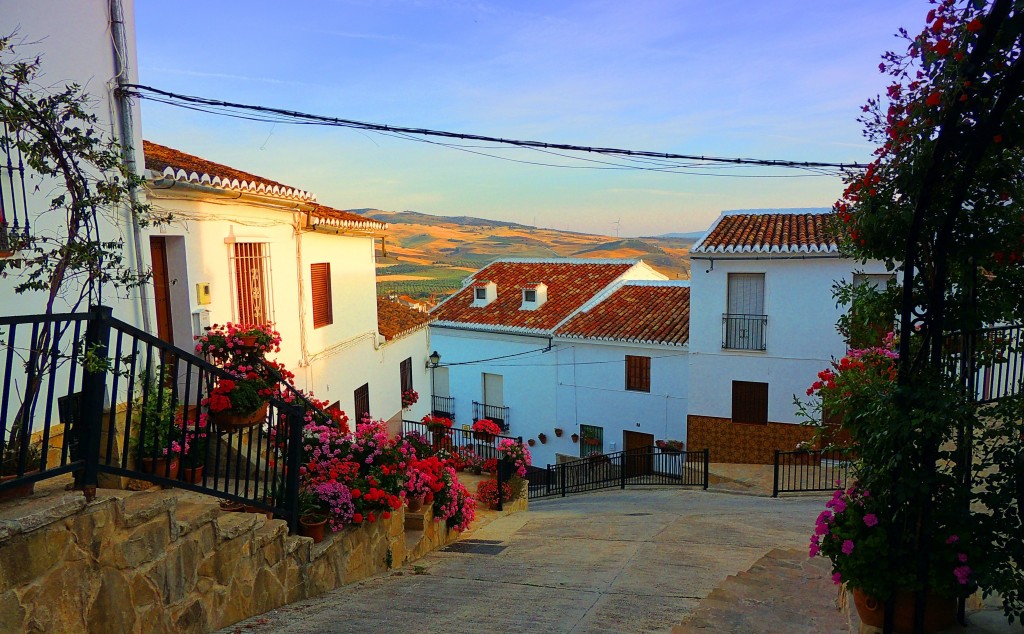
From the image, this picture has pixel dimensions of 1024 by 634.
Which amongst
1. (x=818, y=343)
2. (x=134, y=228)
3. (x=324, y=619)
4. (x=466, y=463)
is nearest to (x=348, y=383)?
(x=466, y=463)

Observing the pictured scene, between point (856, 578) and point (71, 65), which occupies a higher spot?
point (71, 65)

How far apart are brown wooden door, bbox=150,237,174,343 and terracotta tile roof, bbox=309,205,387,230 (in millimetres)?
2622

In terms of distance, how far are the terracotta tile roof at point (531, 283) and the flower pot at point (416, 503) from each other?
13567mm

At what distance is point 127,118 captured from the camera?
6.50 m

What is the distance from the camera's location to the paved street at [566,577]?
14.1 feet

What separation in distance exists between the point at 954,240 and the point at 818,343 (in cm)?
1435

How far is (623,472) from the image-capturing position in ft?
51.6

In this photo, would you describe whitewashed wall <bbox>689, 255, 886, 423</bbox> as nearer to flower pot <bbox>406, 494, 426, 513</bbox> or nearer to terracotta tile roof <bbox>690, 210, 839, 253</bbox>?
terracotta tile roof <bbox>690, 210, 839, 253</bbox>

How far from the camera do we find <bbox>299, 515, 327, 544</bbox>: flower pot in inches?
214

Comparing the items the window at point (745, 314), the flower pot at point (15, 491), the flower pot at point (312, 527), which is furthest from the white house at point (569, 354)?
the flower pot at point (15, 491)

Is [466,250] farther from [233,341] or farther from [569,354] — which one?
[233,341]

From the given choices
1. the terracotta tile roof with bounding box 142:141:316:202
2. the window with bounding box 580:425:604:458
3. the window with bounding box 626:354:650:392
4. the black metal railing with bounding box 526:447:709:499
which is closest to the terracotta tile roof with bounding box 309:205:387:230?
the terracotta tile roof with bounding box 142:141:316:202

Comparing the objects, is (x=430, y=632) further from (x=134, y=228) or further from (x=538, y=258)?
(x=538, y=258)

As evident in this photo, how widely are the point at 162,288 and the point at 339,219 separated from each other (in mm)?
3536
